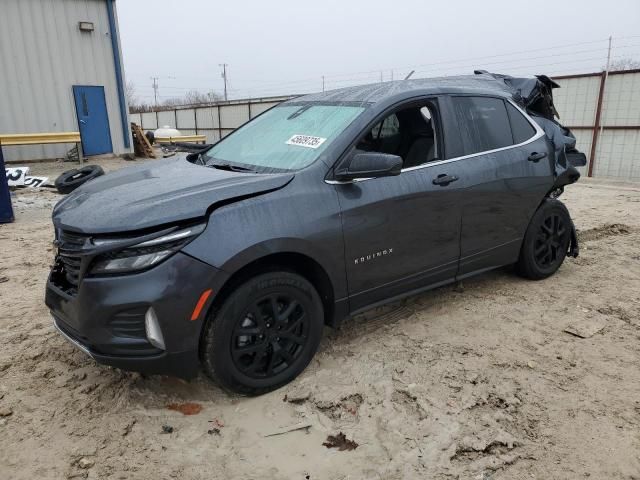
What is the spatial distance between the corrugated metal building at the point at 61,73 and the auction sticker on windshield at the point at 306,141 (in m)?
13.0

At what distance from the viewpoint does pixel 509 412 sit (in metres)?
2.73

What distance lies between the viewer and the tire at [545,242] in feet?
14.3

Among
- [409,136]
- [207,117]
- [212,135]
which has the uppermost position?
[409,136]

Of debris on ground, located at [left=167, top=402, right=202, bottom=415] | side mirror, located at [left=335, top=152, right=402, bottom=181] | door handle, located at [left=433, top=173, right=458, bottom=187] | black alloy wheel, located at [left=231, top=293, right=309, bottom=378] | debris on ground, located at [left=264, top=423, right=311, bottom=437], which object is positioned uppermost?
side mirror, located at [left=335, top=152, right=402, bottom=181]

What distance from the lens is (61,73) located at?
1393cm

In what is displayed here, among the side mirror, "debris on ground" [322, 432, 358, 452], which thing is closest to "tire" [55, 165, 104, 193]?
the side mirror

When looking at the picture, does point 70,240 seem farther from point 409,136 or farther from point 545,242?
point 545,242

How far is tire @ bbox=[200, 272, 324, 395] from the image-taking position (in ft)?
8.68

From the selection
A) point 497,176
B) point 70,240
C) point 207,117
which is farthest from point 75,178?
point 207,117

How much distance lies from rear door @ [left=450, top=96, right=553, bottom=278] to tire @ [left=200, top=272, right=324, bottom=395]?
1.46 m

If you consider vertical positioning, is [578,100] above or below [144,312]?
above

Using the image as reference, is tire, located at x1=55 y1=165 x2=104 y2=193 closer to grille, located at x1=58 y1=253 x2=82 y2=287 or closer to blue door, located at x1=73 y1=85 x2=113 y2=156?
grille, located at x1=58 y1=253 x2=82 y2=287

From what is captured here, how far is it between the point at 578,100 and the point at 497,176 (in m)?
10.6

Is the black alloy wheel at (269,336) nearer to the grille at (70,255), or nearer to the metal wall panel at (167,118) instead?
the grille at (70,255)
